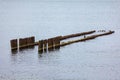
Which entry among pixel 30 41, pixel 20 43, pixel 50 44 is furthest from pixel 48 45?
pixel 20 43

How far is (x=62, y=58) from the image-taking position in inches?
3425

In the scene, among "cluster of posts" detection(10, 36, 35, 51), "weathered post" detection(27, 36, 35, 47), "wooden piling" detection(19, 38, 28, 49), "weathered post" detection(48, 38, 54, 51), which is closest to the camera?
"cluster of posts" detection(10, 36, 35, 51)

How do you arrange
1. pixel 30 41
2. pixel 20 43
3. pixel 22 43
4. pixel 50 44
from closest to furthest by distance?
1. pixel 20 43
2. pixel 22 43
3. pixel 50 44
4. pixel 30 41

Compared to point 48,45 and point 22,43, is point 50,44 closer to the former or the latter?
point 48,45

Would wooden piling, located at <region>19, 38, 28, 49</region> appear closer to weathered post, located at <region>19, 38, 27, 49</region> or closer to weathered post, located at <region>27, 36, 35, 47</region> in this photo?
weathered post, located at <region>19, 38, 27, 49</region>

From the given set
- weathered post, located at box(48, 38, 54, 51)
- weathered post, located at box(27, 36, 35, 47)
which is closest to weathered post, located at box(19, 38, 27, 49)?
weathered post, located at box(27, 36, 35, 47)

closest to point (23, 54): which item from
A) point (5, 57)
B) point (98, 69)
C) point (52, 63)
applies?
point (5, 57)

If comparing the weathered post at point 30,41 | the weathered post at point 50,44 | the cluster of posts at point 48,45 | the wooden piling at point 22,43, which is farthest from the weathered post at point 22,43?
the weathered post at point 50,44

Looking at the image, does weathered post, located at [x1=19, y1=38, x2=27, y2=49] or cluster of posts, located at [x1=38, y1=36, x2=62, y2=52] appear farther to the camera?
weathered post, located at [x1=19, y1=38, x2=27, y2=49]

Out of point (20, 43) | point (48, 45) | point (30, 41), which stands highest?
point (20, 43)

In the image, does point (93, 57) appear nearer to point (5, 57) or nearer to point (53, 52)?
point (53, 52)

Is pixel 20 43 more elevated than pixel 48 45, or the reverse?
pixel 20 43

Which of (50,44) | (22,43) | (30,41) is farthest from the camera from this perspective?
(30,41)

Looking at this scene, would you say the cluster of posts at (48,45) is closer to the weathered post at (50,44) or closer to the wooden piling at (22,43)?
the weathered post at (50,44)
